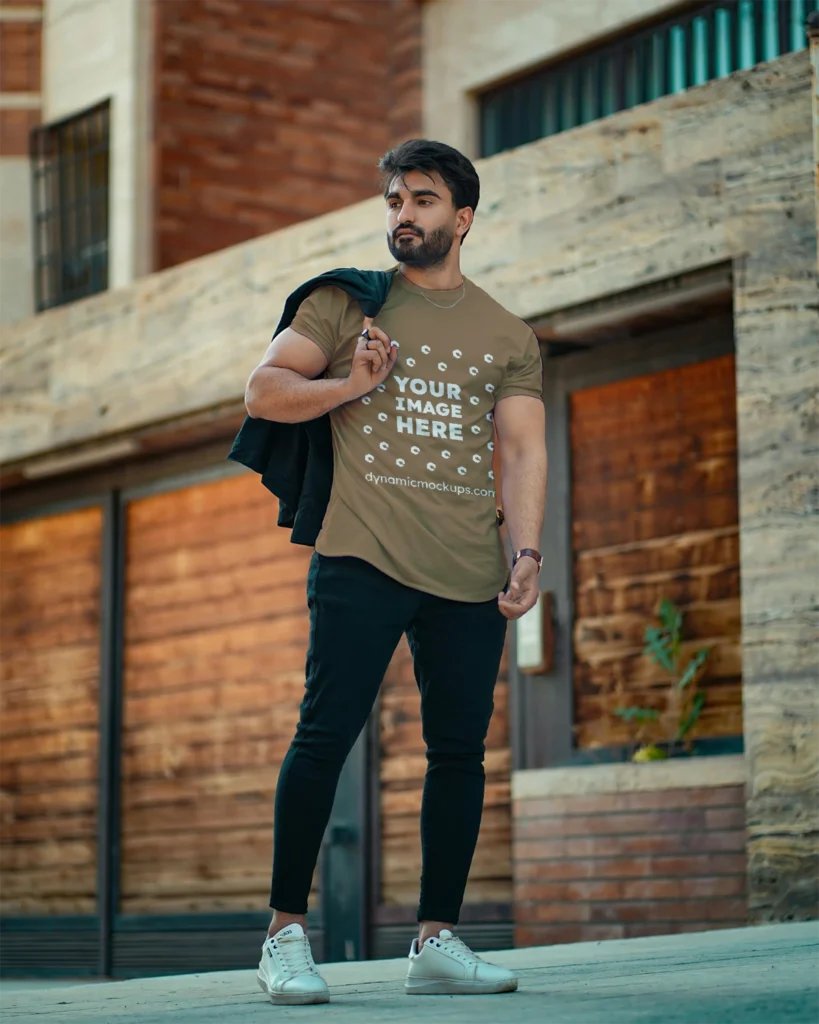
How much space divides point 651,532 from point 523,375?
12.1 ft

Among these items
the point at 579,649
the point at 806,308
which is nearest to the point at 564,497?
the point at 579,649

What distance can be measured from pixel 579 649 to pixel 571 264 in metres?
1.72

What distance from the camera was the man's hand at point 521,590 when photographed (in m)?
3.89

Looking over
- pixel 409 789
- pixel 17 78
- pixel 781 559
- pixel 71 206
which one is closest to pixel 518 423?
pixel 781 559

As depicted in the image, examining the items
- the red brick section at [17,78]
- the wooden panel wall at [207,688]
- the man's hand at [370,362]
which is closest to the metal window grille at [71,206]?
the red brick section at [17,78]

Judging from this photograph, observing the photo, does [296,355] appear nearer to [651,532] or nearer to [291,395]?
[291,395]

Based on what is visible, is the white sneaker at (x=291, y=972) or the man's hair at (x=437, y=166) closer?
the white sneaker at (x=291, y=972)

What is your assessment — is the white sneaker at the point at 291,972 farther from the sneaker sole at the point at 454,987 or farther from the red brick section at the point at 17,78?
the red brick section at the point at 17,78

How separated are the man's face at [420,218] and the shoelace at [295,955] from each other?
4.96ft

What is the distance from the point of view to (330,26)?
1123 centimetres

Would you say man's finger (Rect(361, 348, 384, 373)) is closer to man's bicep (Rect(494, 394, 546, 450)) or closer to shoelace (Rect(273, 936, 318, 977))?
man's bicep (Rect(494, 394, 546, 450))

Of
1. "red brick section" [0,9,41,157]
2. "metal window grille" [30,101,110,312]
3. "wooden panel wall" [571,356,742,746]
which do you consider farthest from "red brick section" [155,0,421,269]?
"wooden panel wall" [571,356,742,746]

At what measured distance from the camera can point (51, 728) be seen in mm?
10609

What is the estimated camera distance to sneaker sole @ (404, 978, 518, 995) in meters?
3.71
